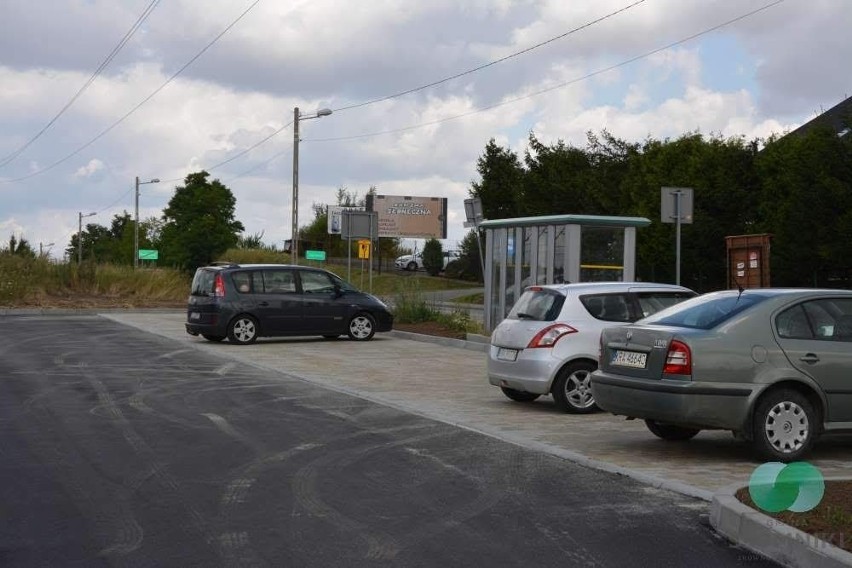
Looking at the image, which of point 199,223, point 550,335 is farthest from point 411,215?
point 550,335

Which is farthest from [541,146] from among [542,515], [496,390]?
[542,515]

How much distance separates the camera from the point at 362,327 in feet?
83.7

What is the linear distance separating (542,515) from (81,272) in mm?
40477

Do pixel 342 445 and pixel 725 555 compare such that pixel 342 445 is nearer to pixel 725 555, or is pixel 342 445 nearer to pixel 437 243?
pixel 725 555

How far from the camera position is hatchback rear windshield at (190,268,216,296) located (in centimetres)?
2442

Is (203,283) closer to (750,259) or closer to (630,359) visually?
(750,259)

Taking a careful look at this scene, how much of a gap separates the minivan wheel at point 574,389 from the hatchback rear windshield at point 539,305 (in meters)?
0.62

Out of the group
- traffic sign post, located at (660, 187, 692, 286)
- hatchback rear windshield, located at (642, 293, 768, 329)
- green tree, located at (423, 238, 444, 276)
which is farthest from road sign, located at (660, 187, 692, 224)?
green tree, located at (423, 238, 444, 276)

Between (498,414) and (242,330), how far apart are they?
1217cm

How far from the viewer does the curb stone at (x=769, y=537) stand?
5805mm

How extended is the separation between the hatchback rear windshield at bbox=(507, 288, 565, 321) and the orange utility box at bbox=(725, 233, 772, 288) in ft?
24.5

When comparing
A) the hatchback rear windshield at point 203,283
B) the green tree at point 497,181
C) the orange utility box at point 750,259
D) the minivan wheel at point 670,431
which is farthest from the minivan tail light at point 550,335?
the green tree at point 497,181

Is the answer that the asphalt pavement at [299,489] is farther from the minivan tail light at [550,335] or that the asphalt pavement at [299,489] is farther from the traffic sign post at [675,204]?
the traffic sign post at [675,204]

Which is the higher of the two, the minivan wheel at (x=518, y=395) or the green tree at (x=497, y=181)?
the green tree at (x=497, y=181)
